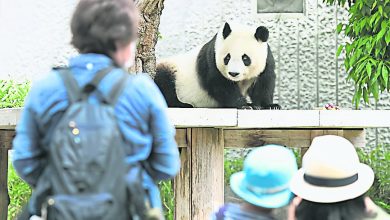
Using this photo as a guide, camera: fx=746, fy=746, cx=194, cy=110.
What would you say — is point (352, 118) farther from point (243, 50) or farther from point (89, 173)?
point (89, 173)

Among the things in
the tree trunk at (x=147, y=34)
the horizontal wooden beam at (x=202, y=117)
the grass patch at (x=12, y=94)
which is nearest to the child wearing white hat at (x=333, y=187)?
the horizontal wooden beam at (x=202, y=117)

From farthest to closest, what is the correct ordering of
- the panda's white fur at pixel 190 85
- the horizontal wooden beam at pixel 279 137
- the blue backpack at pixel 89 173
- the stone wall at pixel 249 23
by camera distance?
the stone wall at pixel 249 23 → the panda's white fur at pixel 190 85 → the horizontal wooden beam at pixel 279 137 → the blue backpack at pixel 89 173

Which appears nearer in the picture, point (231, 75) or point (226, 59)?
point (231, 75)

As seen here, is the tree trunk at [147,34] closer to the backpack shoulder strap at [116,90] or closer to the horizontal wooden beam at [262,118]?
the horizontal wooden beam at [262,118]

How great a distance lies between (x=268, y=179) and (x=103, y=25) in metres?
0.74

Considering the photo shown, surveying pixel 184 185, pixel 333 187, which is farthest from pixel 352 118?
pixel 333 187

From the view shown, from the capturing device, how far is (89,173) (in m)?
2.21

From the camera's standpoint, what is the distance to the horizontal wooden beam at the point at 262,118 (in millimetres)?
4348

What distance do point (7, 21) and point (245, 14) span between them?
2.87 meters

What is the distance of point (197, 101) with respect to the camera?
6.29 meters

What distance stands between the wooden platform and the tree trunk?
0.83 meters

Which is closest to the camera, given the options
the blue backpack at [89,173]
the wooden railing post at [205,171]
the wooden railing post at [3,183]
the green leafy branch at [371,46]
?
the blue backpack at [89,173]

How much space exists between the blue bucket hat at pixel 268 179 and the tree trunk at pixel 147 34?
2.85m

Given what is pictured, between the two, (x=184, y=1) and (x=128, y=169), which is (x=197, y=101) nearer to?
(x=184, y=1)
